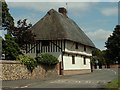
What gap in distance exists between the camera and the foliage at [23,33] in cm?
Result: 3988

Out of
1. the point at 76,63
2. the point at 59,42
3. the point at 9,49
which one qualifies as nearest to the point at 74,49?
the point at 76,63

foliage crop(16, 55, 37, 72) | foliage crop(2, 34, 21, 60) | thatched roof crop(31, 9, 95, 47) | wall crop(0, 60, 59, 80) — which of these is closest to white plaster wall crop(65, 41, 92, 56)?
thatched roof crop(31, 9, 95, 47)

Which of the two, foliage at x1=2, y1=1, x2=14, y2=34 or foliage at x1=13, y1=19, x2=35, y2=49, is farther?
foliage at x1=13, y1=19, x2=35, y2=49

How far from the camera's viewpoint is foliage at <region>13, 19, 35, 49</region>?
3988 cm

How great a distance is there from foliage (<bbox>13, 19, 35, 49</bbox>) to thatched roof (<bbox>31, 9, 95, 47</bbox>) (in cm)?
523

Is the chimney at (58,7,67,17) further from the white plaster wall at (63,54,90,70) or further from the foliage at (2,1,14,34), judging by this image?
the foliage at (2,1,14,34)

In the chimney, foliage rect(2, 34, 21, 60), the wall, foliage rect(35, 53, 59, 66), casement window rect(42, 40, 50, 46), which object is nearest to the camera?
the wall

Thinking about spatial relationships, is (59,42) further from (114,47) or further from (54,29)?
(114,47)

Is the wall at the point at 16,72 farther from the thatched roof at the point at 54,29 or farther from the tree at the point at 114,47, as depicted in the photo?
the tree at the point at 114,47

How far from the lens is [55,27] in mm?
47406

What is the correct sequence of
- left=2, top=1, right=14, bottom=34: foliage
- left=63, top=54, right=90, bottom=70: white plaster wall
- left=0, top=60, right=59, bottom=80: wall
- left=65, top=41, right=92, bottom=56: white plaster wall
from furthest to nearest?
left=65, top=41, right=92, bottom=56: white plaster wall
left=63, top=54, right=90, bottom=70: white plaster wall
left=2, top=1, right=14, bottom=34: foliage
left=0, top=60, right=59, bottom=80: wall

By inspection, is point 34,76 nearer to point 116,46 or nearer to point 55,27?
point 55,27

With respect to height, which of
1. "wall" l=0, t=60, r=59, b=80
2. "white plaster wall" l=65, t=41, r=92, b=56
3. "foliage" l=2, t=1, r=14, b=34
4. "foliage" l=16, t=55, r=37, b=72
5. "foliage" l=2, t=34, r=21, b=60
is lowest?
"wall" l=0, t=60, r=59, b=80

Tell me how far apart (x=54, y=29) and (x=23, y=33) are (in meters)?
7.91
